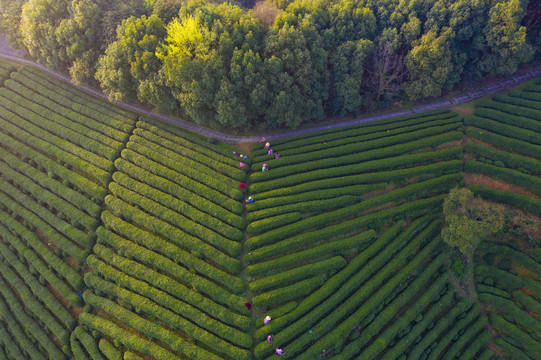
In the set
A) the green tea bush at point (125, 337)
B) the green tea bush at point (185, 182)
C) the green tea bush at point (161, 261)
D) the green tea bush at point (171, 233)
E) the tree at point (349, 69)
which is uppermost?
the tree at point (349, 69)

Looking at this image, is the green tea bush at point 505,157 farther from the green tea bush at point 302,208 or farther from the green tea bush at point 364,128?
the green tea bush at point 302,208

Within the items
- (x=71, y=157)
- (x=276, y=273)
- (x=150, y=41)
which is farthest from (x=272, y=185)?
(x=71, y=157)

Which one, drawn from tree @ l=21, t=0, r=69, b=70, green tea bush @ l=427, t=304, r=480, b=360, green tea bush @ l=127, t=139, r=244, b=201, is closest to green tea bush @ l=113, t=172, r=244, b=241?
green tea bush @ l=127, t=139, r=244, b=201

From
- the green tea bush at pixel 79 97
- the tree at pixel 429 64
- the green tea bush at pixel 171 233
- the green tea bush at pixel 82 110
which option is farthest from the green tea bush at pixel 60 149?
the tree at pixel 429 64

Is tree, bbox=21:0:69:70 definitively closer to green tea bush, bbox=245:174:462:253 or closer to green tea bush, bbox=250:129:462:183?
green tea bush, bbox=250:129:462:183

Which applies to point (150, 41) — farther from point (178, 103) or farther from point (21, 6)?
point (21, 6)
